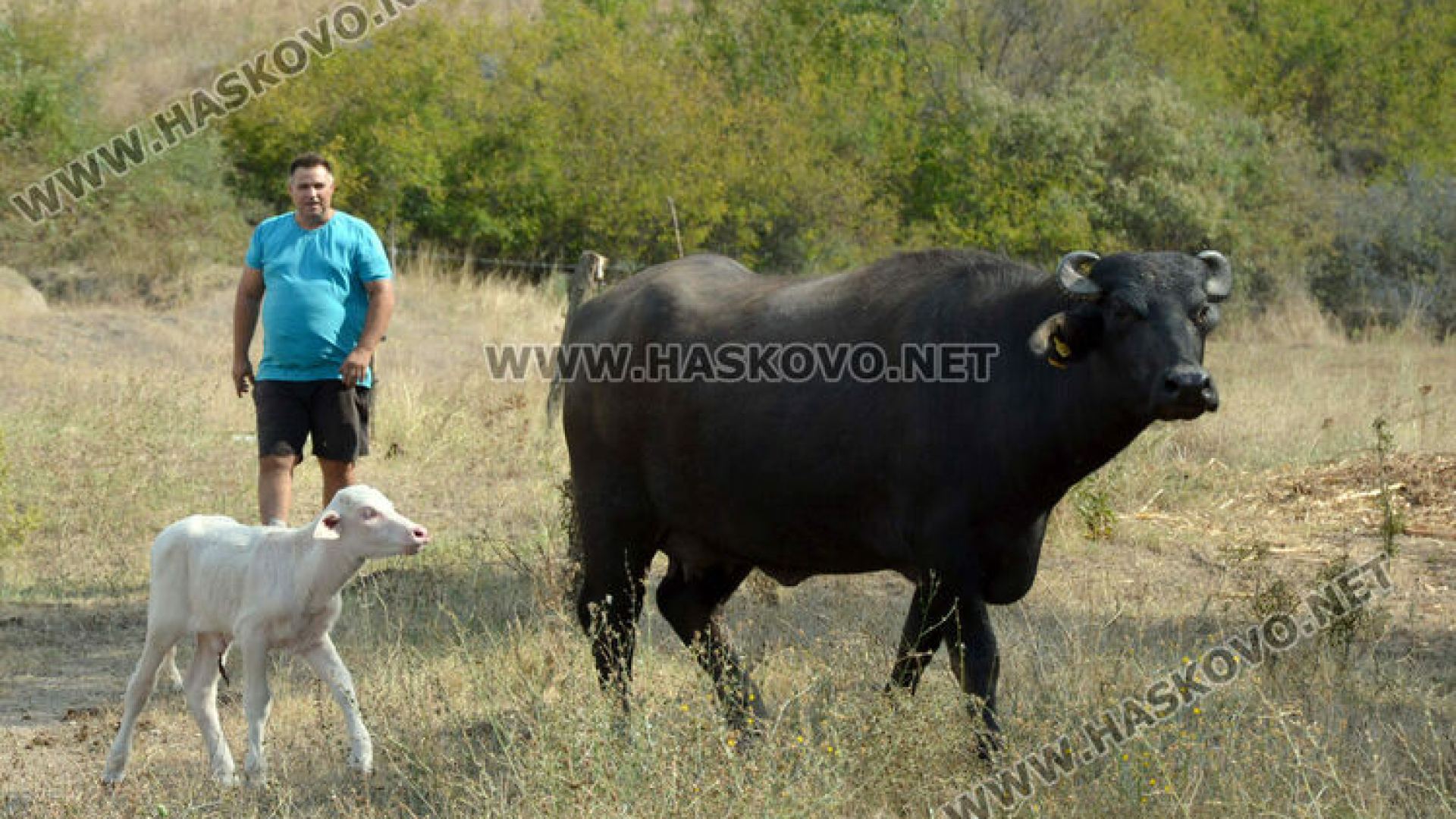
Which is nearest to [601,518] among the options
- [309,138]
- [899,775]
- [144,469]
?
[899,775]

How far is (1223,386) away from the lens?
16109 millimetres

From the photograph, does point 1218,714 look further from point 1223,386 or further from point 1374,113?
point 1374,113

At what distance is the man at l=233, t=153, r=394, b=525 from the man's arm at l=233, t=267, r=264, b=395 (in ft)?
0.24

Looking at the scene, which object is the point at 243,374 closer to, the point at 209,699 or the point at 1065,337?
the point at 209,699

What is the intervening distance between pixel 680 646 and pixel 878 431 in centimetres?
237

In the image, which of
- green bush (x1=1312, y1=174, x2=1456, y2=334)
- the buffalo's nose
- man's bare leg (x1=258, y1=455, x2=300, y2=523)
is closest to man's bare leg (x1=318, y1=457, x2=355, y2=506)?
man's bare leg (x1=258, y1=455, x2=300, y2=523)

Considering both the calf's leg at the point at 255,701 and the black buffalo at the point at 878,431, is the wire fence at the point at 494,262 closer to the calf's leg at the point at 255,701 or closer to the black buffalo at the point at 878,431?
the black buffalo at the point at 878,431

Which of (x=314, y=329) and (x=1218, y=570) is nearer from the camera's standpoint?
(x=314, y=329)

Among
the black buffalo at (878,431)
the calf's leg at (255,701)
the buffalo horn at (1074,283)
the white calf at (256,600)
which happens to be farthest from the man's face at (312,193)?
the buffalo horn at (1074,283)

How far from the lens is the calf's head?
5328 millimetres

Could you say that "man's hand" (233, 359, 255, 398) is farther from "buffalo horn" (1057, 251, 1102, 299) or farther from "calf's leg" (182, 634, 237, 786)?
"buffalo horn" (1057, 251, 1102, 299)

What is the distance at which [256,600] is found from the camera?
547 centimetres

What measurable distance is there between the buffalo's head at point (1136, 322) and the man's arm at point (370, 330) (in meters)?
3.39

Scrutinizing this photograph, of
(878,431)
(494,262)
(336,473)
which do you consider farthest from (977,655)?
(494,262)
